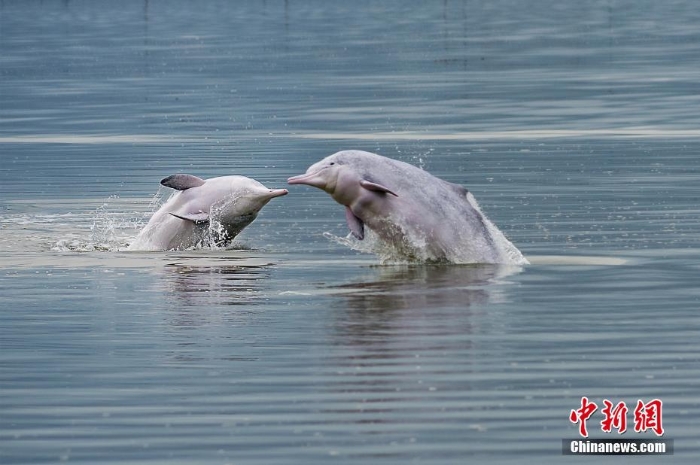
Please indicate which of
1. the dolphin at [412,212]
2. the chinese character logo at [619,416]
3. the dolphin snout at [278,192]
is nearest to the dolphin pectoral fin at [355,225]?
the dolphin at [412,212]

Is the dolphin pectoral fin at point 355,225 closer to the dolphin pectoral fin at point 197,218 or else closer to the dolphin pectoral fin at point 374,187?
the dolphin pectoral fin at point 374,187

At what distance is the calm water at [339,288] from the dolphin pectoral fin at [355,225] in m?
0.38

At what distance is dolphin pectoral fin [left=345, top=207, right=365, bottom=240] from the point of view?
20.2 m

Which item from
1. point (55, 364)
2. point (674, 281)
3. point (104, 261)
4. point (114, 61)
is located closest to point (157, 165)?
point (104, 261)

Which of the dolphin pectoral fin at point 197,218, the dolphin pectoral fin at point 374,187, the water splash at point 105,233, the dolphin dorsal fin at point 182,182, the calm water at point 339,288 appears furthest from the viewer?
the water splash at point 105,233

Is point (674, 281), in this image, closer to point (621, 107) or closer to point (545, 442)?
point (545, 442)

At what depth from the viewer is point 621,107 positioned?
40375mm

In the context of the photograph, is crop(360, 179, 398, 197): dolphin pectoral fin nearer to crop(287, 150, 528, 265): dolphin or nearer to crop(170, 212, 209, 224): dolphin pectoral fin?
crop(287, 150, 528, 265): dolphin

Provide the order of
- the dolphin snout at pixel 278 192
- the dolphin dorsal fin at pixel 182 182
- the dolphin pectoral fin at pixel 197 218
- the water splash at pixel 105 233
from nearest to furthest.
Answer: the dolphin snout at pixel 278 192, the dolphin pectoral fin at pixel 197 218, the dolphin dorsal fin at pixel 182 182, the water splash at pixel 105 233

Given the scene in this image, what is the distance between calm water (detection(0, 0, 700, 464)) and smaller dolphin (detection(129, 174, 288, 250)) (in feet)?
0.87

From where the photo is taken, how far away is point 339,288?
755 inches

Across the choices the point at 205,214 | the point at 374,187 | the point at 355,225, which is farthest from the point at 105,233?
the point at 374,187

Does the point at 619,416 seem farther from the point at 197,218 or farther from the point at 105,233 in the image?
the point at 105,233

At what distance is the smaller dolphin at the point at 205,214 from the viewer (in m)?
22.7
